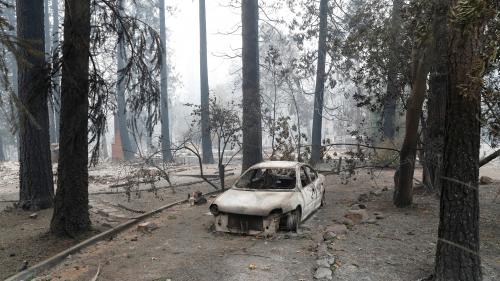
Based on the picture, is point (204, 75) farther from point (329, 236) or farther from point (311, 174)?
point (329, 236)

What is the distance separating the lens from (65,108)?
7363 mm

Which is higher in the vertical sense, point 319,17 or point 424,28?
→ point 319,17

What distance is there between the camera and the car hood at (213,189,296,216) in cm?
739

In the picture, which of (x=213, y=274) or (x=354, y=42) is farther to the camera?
(x=354, y=42)

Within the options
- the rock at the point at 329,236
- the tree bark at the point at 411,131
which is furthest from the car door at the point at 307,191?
the tree bark at the point at 411,131

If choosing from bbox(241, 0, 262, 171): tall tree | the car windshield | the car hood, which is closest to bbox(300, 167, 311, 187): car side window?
the car windshield

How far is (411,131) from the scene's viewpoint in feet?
30.0

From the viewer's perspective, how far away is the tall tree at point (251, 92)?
48.9 ft

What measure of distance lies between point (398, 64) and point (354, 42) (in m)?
1.99

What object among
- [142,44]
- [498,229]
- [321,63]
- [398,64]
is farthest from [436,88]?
[321,63]

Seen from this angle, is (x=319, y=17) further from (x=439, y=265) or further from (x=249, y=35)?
(x=439, y=265)

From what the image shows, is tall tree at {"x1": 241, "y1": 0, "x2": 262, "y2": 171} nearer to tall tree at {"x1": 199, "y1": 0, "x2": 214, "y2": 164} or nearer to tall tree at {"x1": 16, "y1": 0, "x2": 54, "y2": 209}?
tall tree at {"x1": 16, "y1": 0, "x2": 54, "y2": 209}

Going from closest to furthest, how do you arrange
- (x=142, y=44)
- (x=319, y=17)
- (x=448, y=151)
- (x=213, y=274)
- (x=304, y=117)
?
(x=448, y=151)
(x=213, y=274)
(x=142, y=44)
(x=319, y=17)
(x=304, y=117)

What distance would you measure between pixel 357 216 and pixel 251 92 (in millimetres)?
7589
